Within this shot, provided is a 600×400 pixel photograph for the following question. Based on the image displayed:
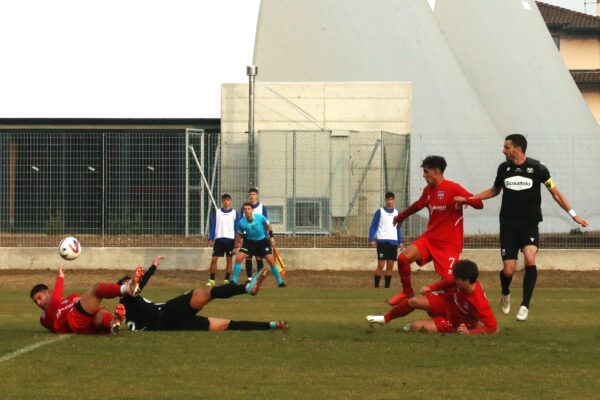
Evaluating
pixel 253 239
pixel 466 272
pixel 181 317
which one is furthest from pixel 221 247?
pixel 466 272

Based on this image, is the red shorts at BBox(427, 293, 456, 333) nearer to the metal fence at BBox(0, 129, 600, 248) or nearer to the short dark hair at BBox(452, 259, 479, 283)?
the short dark hair at BBox(452, 259, 479, 283)

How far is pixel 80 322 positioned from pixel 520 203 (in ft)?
16.4

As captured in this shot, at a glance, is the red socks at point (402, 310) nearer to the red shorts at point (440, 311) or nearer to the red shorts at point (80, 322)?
the red shorts at point (440, 311)

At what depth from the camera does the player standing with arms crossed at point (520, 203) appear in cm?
1466

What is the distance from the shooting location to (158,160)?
27922 millimetres

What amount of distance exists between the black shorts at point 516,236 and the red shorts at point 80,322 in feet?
15.4

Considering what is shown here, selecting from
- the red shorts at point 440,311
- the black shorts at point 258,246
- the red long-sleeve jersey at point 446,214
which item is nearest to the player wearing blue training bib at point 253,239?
the black shorts at point 258,246

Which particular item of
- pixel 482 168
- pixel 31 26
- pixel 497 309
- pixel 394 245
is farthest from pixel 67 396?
pixel 31 26

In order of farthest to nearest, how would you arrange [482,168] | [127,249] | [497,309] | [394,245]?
1. [482,168]
2. [127,249]
3. [394,245]
4. [497,309]

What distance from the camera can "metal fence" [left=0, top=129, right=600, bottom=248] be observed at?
91.6 ft

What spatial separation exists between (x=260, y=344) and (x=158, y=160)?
15766mm

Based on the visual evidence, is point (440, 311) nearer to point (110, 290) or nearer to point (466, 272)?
point (466, 272)

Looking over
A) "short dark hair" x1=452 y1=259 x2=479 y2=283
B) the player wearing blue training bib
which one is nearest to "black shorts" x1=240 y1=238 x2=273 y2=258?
the player wearing blue training bib

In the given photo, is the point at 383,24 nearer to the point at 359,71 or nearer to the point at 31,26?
the point at 359,71
